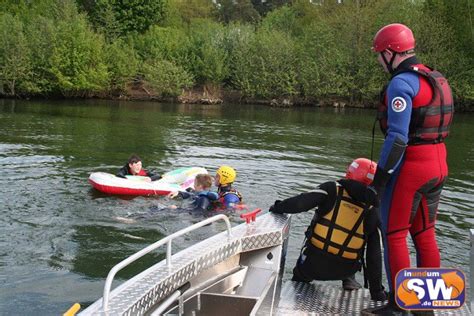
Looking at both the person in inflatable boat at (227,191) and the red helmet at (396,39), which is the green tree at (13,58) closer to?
the person in inflatable boat at (227,191)

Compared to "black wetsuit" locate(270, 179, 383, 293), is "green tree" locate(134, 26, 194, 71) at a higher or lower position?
higher

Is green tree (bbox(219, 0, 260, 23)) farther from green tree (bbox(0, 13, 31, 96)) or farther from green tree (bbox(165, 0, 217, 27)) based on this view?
green tree (bbox(0, 13, 31, 96))

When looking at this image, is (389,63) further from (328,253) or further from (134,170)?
(134,170)

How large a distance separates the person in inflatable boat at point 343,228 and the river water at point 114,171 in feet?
6.78

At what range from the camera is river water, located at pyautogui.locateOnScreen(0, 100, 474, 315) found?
705 cm

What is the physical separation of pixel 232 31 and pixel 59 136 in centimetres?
3169

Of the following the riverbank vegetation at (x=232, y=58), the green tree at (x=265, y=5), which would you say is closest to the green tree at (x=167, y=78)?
the riverbank vegetation at (x=232, y=58)

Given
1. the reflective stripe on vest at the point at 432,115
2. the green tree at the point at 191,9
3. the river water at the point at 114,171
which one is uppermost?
the green tree at the point at 191,9

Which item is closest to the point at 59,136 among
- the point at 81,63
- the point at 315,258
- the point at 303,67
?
the point at 315,258

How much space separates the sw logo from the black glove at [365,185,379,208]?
2.18 feet

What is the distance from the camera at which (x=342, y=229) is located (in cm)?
485

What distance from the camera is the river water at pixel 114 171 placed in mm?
7047

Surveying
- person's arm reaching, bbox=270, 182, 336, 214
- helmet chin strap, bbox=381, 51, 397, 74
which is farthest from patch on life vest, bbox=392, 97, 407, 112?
person's arm reaching, bbox=270, 182, 336, 214

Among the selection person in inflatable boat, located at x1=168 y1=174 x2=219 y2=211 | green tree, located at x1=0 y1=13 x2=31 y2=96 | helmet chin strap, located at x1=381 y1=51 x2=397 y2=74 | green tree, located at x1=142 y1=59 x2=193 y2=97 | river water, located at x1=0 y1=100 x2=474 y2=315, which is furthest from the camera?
green tree, located at x1=142 y1=59 x2=193 y2=97
